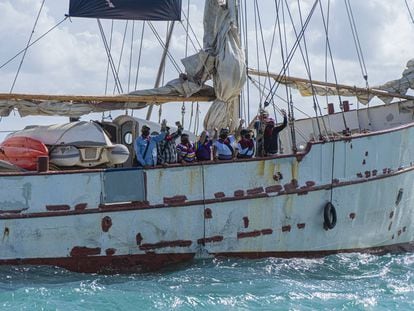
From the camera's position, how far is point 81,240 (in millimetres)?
15328

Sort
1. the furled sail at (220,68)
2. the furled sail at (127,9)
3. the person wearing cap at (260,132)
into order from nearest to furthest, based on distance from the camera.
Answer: the person wearing cap at (260,132) → the furled sail at (127,9) → the furled sail at (220,68)

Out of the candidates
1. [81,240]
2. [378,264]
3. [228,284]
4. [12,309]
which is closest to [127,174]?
[81,240]

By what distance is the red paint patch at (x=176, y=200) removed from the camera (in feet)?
52.0

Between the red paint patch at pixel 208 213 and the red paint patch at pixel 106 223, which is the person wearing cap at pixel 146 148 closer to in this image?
the red paint patch at pixel 106 223

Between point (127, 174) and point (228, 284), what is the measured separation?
300cm

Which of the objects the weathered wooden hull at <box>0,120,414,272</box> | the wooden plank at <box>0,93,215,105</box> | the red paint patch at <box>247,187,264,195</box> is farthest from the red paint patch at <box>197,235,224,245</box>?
the wooden plank at <box>0,93,215,105</box>

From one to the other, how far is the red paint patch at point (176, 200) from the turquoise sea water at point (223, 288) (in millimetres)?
1244

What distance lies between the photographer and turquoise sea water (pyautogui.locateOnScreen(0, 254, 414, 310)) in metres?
13.0

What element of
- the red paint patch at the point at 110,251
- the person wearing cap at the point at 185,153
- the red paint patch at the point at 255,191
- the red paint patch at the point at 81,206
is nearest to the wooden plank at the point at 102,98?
the person wearing cap at the point at 185,153

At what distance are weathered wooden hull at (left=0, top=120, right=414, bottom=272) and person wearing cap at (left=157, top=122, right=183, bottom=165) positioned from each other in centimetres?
41

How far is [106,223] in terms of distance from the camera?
50.7 feet

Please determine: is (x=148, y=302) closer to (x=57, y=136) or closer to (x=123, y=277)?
(x=123, y=277)

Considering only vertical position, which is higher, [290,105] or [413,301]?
[290,105]

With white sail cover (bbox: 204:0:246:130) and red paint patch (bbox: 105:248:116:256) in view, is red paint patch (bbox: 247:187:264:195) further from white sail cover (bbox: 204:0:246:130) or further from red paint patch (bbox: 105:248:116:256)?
red paint patch (bbox: 105:248:116:256)
